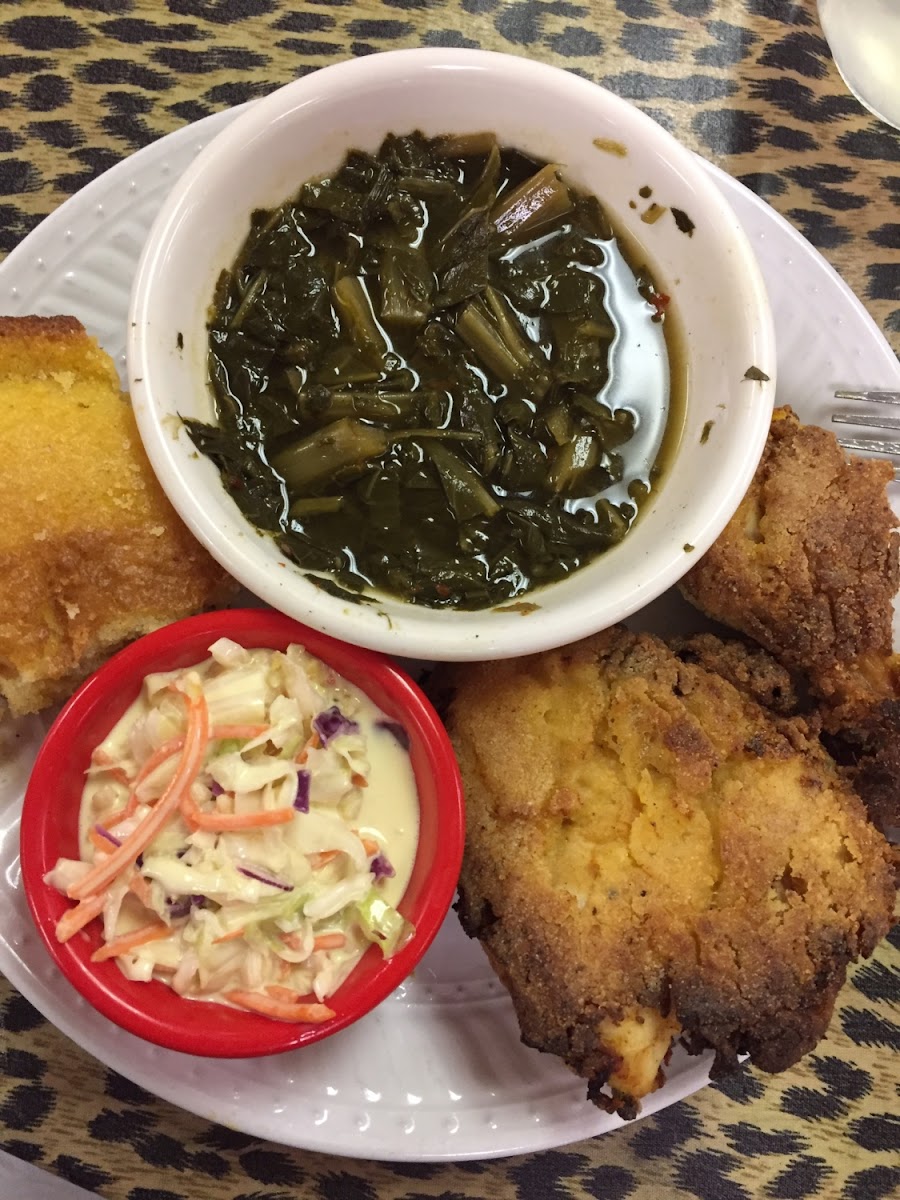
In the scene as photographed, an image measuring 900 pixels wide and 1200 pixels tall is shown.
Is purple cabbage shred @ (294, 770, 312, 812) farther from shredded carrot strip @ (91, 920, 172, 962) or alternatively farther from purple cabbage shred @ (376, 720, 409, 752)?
shredded carrot strip @ (91, 920, 172, 962)

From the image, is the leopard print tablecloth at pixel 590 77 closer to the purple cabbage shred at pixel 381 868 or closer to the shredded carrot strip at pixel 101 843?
the shredded carrot strip at pixel 101 843

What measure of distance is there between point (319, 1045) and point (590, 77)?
3.37 meters

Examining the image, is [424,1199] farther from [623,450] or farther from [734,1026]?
[623,450]

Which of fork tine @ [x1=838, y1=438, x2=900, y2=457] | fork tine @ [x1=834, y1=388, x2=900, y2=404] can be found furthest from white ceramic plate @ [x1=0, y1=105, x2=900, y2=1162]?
fork tine @ [x1=838, y1=438, x2=900, y2=457]

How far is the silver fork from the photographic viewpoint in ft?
9.28

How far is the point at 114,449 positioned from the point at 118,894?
115 centimetres

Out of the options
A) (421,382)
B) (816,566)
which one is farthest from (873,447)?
(421,382)

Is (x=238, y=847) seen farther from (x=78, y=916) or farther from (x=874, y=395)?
(x=874, y=395)

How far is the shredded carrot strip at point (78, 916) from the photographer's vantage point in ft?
7.13

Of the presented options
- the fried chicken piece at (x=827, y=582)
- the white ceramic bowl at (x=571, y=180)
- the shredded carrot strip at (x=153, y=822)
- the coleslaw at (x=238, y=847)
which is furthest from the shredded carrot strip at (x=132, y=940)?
the fried chicken piece at (x=827, y=582)

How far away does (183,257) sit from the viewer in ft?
7.48

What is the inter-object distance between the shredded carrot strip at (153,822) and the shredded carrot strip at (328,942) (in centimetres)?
48

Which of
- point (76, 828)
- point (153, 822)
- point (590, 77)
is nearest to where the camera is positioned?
point (153, 822)

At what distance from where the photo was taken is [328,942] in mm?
2254
